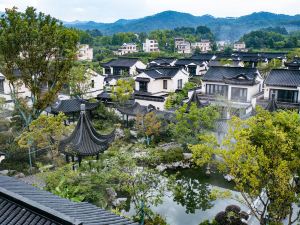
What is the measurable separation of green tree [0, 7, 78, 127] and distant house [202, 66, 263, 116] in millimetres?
16930


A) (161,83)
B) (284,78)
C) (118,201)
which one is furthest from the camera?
(161,83)

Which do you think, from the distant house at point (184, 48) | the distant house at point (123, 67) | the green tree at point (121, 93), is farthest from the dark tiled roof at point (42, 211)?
the distant house at point (184, 48)

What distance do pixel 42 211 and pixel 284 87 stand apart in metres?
31.8

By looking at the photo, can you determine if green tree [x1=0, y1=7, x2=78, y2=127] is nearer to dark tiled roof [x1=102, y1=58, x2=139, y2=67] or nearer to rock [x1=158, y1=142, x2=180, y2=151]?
rock [x1=158, y1=142, x2=180, y2=151]

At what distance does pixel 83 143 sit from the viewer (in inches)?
784

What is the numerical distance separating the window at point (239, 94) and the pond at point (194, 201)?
14110mm

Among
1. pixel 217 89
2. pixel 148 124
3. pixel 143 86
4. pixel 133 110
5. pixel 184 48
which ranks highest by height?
pixel 184 48

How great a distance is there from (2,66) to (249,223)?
57.0 feet

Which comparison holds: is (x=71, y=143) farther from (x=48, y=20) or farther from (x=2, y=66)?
(x=48, y=20)

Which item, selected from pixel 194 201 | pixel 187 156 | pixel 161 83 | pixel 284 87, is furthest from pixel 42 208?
pixel 161 83

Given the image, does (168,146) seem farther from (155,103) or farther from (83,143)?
(83,143)

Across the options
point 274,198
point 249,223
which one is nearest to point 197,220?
point 249,223

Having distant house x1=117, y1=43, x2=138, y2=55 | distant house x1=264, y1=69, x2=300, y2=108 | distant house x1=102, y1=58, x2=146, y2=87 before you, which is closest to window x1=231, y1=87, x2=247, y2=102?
distant house x1=264, y1=69, x2=300, y2=108

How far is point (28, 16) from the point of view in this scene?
2105 cm
